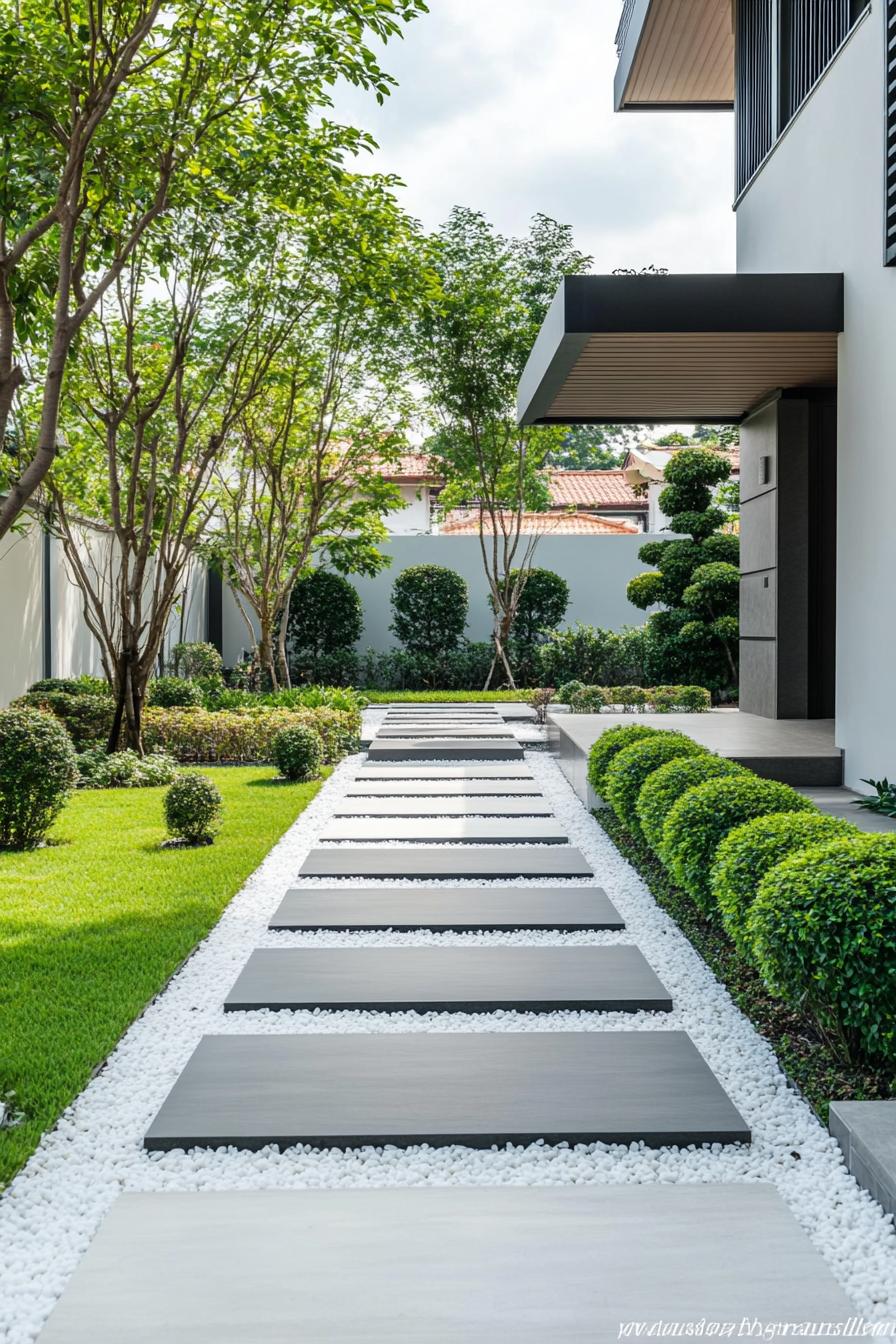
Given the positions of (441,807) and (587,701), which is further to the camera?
(587,701)

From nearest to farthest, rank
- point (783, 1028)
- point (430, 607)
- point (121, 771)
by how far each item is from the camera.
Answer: point (783, 1028) < point (121, 771) < point (430, 607)

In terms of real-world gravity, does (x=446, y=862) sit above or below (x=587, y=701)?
below

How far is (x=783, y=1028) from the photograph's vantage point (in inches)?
136

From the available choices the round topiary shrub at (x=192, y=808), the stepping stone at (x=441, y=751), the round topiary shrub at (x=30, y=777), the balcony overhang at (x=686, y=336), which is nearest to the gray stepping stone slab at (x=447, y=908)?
the round topiary shrub at (x=192, y=808)

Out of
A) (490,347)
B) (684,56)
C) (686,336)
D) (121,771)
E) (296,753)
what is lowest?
(121,771)

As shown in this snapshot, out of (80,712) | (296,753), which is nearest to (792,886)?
(296,753)

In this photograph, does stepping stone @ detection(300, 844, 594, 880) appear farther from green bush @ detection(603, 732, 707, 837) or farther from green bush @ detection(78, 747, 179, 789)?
green bush @ detection(78, 747, 179, 789)

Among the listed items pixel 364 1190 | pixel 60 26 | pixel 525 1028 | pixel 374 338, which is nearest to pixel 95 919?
pixel 525 1028

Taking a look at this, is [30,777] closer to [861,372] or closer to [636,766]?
[636,766]

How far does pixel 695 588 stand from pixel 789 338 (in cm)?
613

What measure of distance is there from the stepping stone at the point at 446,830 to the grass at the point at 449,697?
7.59 m

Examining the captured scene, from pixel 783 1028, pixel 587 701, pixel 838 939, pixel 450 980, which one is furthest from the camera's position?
pixel 587 701

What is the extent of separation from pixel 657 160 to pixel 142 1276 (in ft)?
51.1

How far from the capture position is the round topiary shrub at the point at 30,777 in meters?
6.15
